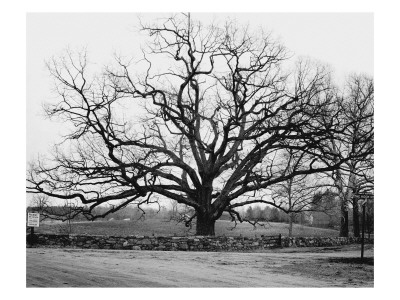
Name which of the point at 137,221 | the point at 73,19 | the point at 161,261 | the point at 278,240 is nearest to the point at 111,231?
the point at 137,221

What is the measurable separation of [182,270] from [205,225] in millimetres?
6750

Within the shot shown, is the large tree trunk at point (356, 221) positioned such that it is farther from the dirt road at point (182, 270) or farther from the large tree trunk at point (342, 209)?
the dirt road at point (182, 270)

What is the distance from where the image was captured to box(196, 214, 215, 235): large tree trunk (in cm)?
1925

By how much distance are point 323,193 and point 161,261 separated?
35.0 feet

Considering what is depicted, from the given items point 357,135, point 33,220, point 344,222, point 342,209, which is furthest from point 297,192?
point 33,220

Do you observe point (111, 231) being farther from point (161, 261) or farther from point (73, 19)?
point (73, 19)

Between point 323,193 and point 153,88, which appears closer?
point 153,88

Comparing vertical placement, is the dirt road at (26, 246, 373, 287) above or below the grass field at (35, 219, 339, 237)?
below

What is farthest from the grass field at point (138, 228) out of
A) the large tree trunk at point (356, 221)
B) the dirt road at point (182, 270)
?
the dirt road at point (182, 270)

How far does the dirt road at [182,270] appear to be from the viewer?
11609mm

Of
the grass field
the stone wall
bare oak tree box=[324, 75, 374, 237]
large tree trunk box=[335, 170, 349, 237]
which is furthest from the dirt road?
large tree trunk box=[335, 170, 349, 237]

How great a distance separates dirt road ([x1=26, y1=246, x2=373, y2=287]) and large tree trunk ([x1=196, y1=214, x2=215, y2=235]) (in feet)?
12.1

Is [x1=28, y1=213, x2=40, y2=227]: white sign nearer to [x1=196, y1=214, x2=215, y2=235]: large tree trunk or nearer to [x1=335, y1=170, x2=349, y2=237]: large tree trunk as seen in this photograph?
[x1=196, y1=214, x2=215, y2=235]: large tree trunk
